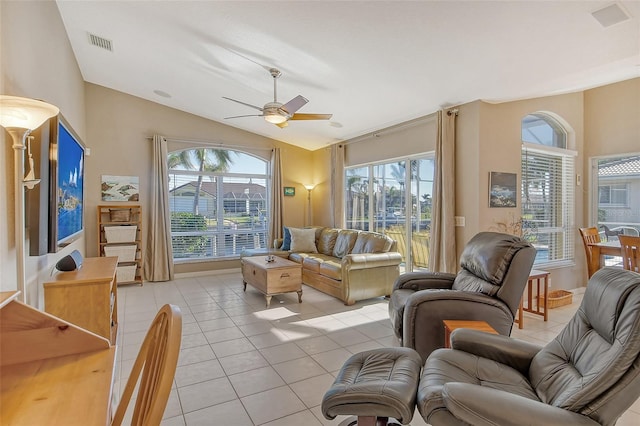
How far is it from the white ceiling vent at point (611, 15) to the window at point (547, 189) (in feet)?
6.69

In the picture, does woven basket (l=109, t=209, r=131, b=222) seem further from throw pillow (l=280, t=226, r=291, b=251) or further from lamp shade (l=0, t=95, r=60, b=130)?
lamp shade (l=0, t=95, r=60, b=130)

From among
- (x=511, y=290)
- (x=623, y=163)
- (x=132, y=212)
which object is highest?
(x=623, y=163)

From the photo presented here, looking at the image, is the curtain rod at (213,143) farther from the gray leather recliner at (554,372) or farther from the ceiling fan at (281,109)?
the gray leather recliner at (554,372)

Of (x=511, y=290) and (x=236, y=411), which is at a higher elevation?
(x=511, y=290)

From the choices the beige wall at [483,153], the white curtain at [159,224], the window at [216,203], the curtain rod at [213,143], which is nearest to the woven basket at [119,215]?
the white curtain at [159,224]

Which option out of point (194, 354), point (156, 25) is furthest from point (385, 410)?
point (156, 25)

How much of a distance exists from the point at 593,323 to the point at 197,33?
4159 millimetres

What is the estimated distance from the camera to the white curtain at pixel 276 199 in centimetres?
725

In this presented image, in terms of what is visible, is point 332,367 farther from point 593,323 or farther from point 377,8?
point 377,8

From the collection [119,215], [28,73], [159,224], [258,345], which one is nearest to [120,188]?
[119,215]

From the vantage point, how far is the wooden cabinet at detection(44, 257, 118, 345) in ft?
8.12

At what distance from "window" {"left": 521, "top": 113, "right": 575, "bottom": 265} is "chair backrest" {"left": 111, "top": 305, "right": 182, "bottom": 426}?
4.78 m

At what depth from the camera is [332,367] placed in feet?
9.20

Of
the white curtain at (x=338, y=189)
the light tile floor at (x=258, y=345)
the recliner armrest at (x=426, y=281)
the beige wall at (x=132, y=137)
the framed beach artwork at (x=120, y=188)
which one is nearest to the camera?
the light tile floor at (x=258, y=345)
